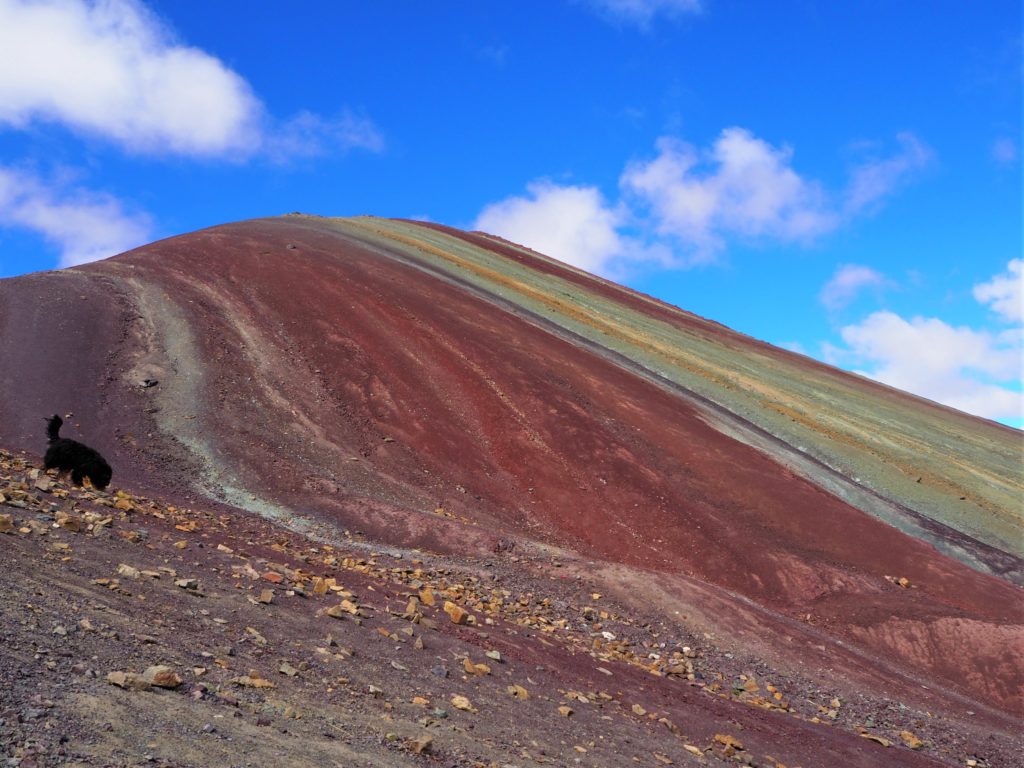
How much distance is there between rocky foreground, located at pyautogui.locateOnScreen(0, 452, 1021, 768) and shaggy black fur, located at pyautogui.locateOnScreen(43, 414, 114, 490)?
477mm

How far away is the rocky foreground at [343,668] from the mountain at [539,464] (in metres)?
0.32

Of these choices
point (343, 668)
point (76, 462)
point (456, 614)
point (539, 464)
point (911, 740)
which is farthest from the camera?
point (539, 464)

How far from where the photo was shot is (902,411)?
151 ft

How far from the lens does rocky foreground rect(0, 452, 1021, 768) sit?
607 centimetres

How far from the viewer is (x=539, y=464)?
23797 mm

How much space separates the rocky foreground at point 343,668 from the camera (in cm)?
607

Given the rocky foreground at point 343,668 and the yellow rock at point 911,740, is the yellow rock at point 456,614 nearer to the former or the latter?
the rocky foreground at point 343,668

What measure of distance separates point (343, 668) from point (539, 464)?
15.6m

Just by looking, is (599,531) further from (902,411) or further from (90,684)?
(902,411)

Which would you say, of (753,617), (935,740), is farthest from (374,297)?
(935,740)

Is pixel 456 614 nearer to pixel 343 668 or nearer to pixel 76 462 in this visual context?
pixel 343 668

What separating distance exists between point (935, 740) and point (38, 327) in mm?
23755

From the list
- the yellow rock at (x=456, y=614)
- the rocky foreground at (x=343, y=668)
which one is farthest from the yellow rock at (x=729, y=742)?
the yellow rock at (x=456, y=614)

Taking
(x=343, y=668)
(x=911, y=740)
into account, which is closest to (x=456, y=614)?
(x=343, y=668)
